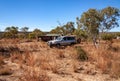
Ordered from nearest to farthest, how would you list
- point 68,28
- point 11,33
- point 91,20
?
1. point 91,20
2. point 68,28
3. point 11,33

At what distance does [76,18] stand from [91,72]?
55.9 feet

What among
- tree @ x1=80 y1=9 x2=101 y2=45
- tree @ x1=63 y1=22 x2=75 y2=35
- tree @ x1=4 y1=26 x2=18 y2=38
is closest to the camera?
tree @ x1=80 y1=9 x2=101 y2=45

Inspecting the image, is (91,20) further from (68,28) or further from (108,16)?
(68,28)

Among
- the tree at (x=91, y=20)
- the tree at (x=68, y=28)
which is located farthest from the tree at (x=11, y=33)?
the tree at (x=91, y=20)

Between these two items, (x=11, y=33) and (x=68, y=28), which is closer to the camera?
(x=68, y=28)

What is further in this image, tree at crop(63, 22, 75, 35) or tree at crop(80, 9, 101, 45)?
tree at crop(63, 22, 75, 35)

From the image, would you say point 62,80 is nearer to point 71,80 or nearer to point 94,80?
point 71,80

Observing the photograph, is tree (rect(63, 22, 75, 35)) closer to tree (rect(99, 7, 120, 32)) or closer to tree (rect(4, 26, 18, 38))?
tree (rect(4, 26, 18, 38))

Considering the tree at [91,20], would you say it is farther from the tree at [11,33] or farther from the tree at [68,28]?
the tree at [11,33]

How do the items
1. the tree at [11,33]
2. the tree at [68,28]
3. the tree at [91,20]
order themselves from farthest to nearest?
1. the tree at [11,33]
2. the tree at [68,28]
3. the tree at [91,20]

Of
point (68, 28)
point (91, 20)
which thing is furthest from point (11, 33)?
point (91, 20)

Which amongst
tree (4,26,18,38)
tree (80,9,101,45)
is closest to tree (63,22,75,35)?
tree (4,26,18,38)

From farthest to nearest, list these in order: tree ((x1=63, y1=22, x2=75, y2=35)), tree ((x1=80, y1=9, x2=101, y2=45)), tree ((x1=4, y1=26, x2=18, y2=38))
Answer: tree ((x1=4, y1=26, x2=18, y2=38)), tree ((x1=63, y1=22, x2=75, y2=35)), tree ((x1=80, y1=9, x2=101, y2=45))

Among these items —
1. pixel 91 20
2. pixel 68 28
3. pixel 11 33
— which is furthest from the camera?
pixel 11 33
